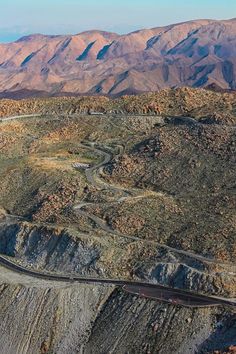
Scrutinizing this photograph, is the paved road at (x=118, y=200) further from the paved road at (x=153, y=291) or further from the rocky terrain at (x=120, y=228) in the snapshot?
the paved road at (x=153, y=291)

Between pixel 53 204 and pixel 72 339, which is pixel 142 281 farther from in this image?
pixel 53 204

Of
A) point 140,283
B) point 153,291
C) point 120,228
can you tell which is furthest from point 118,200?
point 153,291

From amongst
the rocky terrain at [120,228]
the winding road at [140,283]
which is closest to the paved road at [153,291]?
the winding road at [140,283]

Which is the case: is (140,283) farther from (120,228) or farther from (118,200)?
(118,200)

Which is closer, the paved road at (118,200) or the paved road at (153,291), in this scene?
the paved road at (153,291)

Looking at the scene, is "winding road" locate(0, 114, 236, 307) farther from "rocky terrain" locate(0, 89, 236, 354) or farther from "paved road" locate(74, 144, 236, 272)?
"rocky terrain" locate(0, 89, 236, 354)
